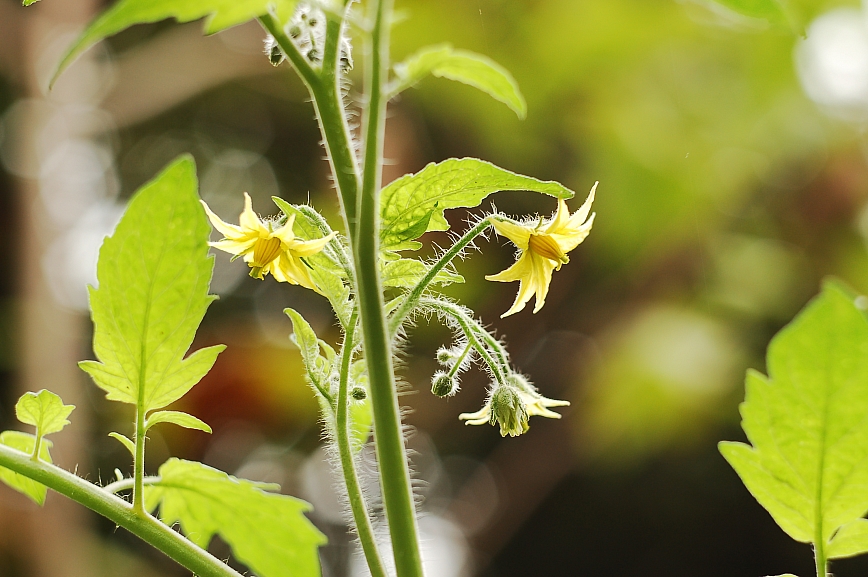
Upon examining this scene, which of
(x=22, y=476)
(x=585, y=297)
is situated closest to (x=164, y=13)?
(x=22, y=476)

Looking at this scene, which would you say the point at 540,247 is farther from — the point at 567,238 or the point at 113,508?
the point at 113,508

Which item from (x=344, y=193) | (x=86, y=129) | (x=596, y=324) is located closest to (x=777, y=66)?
(x=596, y=324)

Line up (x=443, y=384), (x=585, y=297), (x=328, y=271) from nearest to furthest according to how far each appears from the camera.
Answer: (x=328, y=271) < (x=443, y=384) < (x=585, y=297)

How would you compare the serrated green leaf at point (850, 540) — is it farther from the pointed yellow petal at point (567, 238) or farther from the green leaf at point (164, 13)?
the green leaf at point (164, 13)

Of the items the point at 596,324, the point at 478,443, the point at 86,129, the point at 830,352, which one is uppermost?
the point at 86,129

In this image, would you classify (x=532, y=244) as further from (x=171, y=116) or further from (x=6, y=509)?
(x=171, y=116)

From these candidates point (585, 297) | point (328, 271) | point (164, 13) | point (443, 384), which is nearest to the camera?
point (164, 13)
